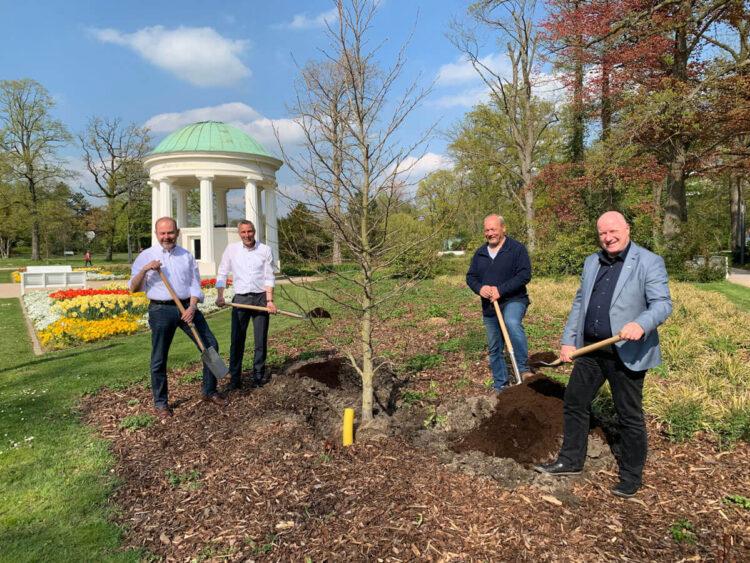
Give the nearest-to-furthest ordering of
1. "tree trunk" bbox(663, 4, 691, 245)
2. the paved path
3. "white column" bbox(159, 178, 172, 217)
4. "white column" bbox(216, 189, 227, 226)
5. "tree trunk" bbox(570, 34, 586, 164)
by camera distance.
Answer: the paved path → "tree trunk" bbox(663, 4, 691, 245) → "tree trunk" bbox(570, 34, 586, 164) → "white column" bbox(159, 178, 172, 217) → "white column" bbox(216, 189, 227, 226)

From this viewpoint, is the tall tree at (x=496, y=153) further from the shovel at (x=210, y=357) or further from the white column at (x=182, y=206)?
the shovel at (x=210, y=357)

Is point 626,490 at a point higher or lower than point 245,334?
lower

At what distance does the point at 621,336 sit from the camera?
9.11ft

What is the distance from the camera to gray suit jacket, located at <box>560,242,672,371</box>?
2.85m

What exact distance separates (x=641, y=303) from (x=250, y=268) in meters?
3.69

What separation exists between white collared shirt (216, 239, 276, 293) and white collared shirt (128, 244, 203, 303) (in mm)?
433

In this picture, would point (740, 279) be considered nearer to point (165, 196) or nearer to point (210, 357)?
point (210, 357)

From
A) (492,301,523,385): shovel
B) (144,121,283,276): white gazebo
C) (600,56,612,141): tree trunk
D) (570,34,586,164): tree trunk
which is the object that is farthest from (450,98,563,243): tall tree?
(492,301,523,385): shovel

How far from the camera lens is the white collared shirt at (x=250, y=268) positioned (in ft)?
17.0

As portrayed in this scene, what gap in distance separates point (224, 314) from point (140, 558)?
33.0 feet

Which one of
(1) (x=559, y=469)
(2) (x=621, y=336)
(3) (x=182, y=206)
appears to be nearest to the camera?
(2) (x=621, y=336)

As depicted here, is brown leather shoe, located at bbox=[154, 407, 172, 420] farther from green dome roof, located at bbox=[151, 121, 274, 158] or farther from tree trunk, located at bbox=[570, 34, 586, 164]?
green dome roof, located at bbox=[151, 121, 274, 158]

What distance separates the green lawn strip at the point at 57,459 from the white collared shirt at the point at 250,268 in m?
1.90

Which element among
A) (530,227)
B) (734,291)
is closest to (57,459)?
(734,291)
